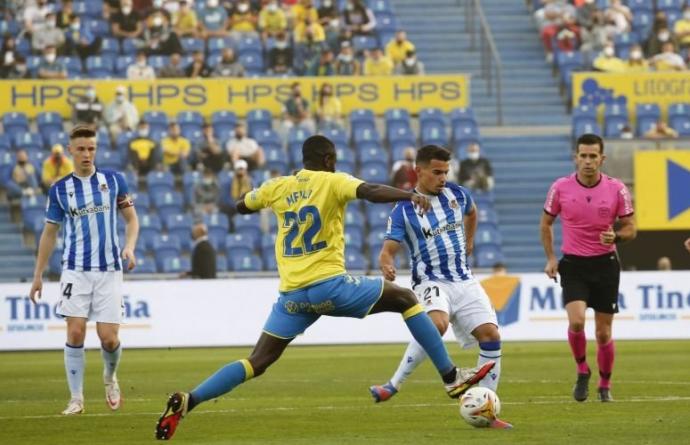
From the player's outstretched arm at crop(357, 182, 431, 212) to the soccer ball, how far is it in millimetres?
1809

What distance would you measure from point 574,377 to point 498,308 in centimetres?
872

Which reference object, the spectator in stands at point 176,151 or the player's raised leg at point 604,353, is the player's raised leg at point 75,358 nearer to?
the player's raised leg at point 604,353

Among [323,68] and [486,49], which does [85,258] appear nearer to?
[323,68]

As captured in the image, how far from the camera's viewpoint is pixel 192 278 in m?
25.9

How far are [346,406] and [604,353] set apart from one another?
2.33 metres

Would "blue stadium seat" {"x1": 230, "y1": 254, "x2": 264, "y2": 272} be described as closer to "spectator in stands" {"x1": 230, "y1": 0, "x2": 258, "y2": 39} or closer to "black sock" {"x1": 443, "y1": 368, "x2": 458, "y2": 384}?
"spectator in stands" {"x1": 230, "y1": 0, "x2": 258, "y2": 39}

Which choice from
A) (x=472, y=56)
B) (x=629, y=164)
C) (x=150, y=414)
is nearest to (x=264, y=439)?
(x=150, y=414)

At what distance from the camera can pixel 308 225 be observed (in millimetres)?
10602

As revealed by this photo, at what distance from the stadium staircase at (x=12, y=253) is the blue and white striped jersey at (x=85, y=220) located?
15185mm

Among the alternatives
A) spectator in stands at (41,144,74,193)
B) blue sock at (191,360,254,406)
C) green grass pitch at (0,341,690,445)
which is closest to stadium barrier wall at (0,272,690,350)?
green grass pitch at (0,341,690,445)

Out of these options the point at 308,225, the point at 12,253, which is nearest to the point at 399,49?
the point at 12,253

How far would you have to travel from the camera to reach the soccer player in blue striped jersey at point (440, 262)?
40.4ft

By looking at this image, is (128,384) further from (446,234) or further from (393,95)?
(393,95)

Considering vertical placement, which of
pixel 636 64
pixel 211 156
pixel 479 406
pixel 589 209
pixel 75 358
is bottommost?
pixel 479 406
